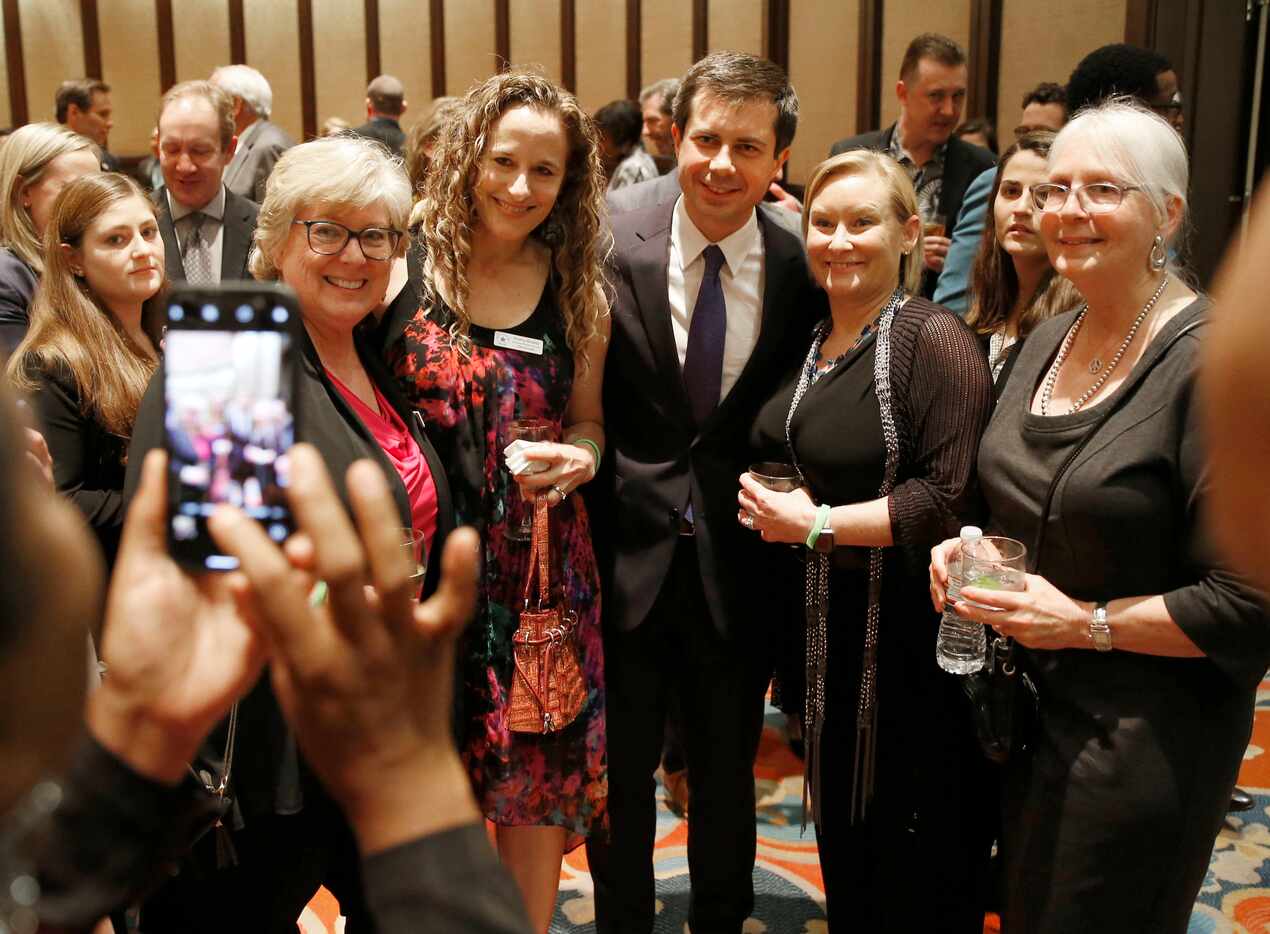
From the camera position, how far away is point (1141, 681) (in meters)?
1.82

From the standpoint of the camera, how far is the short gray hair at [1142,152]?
1915 millimetres

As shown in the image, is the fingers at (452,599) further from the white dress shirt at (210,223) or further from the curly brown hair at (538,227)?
the white dress shirt at (210,223)

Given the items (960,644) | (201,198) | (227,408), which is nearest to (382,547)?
(227,408)

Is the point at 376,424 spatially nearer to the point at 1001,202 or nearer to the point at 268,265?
the point at 268,265

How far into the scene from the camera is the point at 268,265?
2.13m

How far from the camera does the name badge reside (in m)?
2.34

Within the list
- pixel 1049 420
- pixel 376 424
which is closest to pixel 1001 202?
pixel 1049 420

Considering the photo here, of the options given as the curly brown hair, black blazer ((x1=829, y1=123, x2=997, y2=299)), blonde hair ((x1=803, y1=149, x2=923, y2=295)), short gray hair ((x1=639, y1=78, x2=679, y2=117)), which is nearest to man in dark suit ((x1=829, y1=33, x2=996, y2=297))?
black blazer ((x1=829, y1=123, x2=997, y2=299))

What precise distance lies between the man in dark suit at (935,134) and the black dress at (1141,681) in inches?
111

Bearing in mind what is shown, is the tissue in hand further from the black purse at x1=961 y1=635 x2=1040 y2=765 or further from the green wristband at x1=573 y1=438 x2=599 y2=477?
the black purse at x1=961 y1=635 x2=1040 y2=765

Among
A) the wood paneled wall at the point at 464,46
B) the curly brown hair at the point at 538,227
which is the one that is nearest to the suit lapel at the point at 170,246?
the curly brown hair at the point at 538,227

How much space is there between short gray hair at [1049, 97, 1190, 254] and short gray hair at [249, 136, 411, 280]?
1.24m

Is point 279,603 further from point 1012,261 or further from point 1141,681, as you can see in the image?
point 1012,261

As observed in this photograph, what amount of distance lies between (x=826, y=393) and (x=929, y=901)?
109cm
